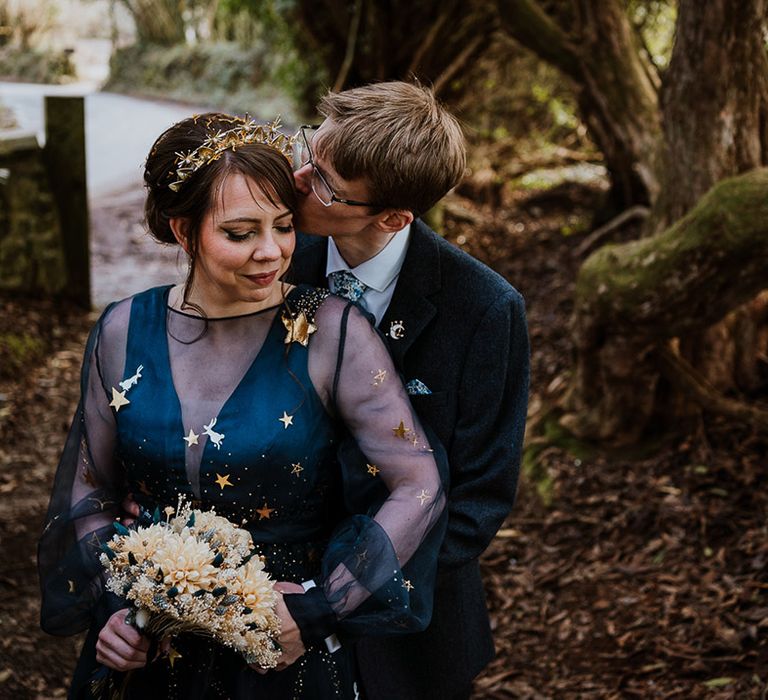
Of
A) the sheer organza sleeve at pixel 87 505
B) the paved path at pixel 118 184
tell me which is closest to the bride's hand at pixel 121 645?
the sheer organza sleeve at pixel 87 505

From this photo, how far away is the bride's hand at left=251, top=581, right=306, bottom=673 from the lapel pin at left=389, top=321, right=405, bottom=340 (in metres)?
0.68

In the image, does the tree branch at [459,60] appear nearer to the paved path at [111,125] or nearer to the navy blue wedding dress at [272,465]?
the paved path at [111,125]

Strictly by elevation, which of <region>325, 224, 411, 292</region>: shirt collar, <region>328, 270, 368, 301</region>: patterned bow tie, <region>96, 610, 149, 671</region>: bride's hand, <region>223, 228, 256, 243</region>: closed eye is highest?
<region>223, 228, 256, 243</region>: closed eye

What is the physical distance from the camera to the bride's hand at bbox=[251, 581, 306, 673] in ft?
6.93

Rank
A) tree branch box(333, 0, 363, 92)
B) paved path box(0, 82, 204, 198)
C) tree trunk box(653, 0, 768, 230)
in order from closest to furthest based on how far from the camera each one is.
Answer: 1. tree trunk box(653, 0, 768, 230)
2. tree branch box(333, 0, 363, 92)
3. paved path box(0, 82, 204, 198)

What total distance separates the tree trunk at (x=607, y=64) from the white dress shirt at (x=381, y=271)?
3.23 metres

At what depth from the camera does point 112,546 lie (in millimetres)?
2061

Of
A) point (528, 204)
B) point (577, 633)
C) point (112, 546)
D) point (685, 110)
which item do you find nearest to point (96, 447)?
point (112, 546)

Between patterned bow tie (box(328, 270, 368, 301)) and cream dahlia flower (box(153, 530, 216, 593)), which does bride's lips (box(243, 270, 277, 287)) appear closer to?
patterned bow tie (box(328, 270, 368, 301))

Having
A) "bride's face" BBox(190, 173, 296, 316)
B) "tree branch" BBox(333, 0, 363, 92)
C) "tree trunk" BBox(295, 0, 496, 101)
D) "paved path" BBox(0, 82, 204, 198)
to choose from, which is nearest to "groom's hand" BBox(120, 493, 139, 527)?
"bride's face" BBox(190, 173, 296, 316)

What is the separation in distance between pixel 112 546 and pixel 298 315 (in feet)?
2.12

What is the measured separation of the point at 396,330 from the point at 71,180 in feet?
19.4

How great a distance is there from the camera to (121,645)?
7.00ft

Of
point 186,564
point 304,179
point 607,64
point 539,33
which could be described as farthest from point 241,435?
point 539,33
